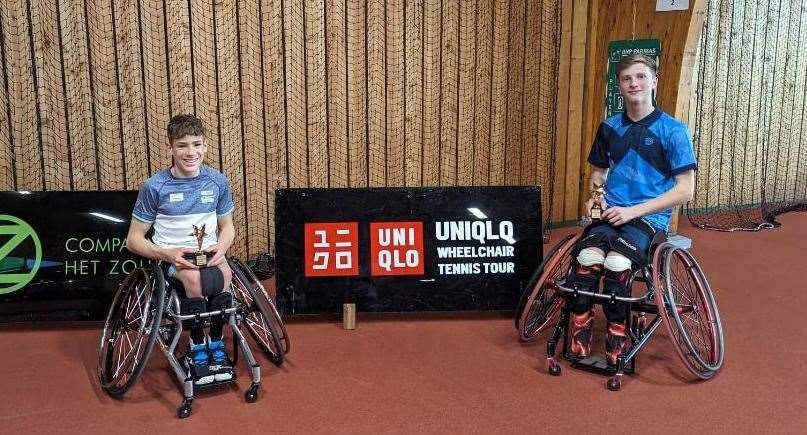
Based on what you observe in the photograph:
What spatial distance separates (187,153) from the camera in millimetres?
3090

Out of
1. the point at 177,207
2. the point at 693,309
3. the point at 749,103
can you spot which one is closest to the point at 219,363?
the point at 177,207

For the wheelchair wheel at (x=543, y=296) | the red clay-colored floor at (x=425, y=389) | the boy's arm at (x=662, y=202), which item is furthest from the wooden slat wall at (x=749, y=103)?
the boy's arm at (x=662, y=202)

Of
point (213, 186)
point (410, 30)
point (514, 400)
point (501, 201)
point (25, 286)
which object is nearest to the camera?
point (514, 400)

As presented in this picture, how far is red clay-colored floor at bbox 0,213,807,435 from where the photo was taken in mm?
2803

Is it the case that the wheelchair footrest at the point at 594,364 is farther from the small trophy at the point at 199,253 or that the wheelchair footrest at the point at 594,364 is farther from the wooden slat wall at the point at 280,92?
the wooden slat wall at the point at 280,92

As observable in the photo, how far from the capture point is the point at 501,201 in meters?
4.18

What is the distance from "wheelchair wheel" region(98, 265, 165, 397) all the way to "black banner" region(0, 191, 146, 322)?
0.55 meters

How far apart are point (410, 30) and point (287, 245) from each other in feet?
8.64

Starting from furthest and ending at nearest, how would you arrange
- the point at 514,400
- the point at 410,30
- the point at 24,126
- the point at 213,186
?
the point at 410,30
the point at 24,126
the point at 213,186
the point at 514,400

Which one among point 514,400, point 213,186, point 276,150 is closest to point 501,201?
point 514,400

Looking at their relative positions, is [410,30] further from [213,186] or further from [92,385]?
[92,385]

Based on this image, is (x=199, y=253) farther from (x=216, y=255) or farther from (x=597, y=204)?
(x=597, y=204)

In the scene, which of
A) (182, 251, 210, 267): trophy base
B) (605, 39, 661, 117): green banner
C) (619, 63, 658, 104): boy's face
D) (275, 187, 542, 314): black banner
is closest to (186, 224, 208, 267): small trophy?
(182, 251, 210, 267): trophy base

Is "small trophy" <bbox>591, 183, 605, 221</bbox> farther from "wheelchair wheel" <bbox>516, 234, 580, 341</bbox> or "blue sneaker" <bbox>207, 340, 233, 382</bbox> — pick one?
"blue sneaker" <bbox>207, 340, 233, 382</bbox>
